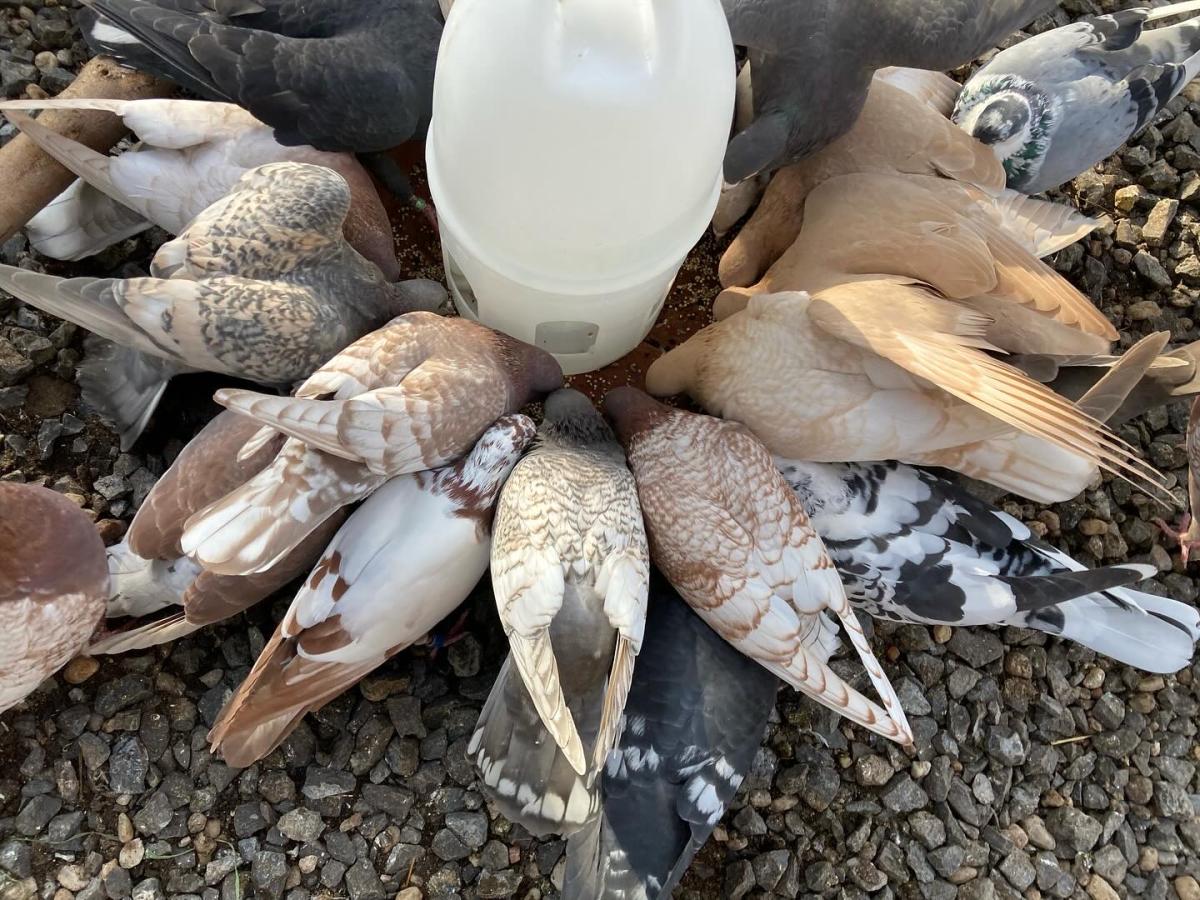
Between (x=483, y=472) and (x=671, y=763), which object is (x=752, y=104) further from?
(x=671, y=763)

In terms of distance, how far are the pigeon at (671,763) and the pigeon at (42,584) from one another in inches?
33.7

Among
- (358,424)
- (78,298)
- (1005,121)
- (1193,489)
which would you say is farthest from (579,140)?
(1193,489)

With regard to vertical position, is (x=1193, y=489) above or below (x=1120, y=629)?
above

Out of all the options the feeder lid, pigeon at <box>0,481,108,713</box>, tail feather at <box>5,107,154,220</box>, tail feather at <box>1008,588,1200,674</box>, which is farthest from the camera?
tail feather at <box>1008,588,1200,674</box>

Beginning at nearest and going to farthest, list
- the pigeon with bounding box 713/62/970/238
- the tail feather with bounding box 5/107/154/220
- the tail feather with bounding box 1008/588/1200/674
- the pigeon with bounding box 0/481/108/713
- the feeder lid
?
1. the feeder lid
2. the pigeon with bounding box 0/481/108/713
3. the tail feather with bounding box 5/107/154/220
4. the tail feather with bounding box 1008/588/1200/674
5. the pigeon with bounding box 713/62/970/238

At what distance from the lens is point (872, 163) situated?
5.76 feet

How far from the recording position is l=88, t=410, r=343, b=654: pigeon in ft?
4.75

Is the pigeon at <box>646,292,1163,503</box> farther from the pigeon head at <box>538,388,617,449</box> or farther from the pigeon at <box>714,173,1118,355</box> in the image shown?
the pigeon head at <box>538,388,617,449</box>

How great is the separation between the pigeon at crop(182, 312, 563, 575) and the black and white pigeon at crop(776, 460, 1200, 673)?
0.59 meters

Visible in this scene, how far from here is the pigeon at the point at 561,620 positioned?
1.31m

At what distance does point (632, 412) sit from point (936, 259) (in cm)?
57

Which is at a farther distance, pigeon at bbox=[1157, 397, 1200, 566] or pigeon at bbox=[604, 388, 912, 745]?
pigeon at bbox=[1157, 397, 1200, 566]

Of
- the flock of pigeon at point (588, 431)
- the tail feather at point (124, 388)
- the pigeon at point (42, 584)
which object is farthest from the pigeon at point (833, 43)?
the pigeon at point (42, 584)

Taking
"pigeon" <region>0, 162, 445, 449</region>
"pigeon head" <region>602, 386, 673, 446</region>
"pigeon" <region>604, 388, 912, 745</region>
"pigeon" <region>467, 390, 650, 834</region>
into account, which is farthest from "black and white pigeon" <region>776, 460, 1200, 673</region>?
"pigeon" <region>0, 162, 445, 449</region>
